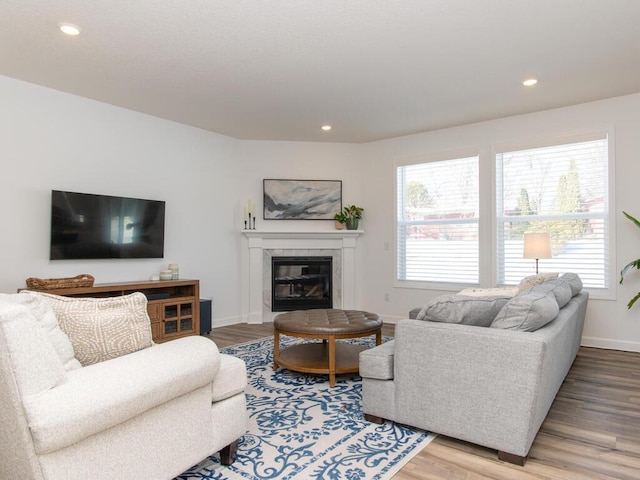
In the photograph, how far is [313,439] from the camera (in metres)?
2.45

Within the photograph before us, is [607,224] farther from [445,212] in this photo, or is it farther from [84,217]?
[84,217]

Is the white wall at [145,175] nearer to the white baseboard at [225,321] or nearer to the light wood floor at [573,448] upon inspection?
the white baseboard at [225,321]

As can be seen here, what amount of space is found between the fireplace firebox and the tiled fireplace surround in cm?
8

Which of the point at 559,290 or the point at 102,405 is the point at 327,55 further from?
the point at 102,405

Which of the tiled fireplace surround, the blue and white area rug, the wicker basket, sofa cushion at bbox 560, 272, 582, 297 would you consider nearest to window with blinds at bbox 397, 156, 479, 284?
the tiled fireplace surround

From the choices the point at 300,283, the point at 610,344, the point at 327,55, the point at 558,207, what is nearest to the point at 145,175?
the point at 300,283

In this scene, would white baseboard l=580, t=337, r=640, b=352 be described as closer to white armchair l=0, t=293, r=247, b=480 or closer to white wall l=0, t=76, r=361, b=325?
white wall l=0, t=76, r=361, b=325

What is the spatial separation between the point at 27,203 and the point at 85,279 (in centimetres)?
88

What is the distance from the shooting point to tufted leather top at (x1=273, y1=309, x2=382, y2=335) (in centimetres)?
329

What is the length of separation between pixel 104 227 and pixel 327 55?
288cm

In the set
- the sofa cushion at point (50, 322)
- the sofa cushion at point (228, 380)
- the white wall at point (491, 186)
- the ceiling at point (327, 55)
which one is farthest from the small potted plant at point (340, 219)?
the sofa cushion at point (50, 322)

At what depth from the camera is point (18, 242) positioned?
396 centimetres

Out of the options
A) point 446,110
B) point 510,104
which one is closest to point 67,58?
point 446,110

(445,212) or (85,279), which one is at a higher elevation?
(445,212)
